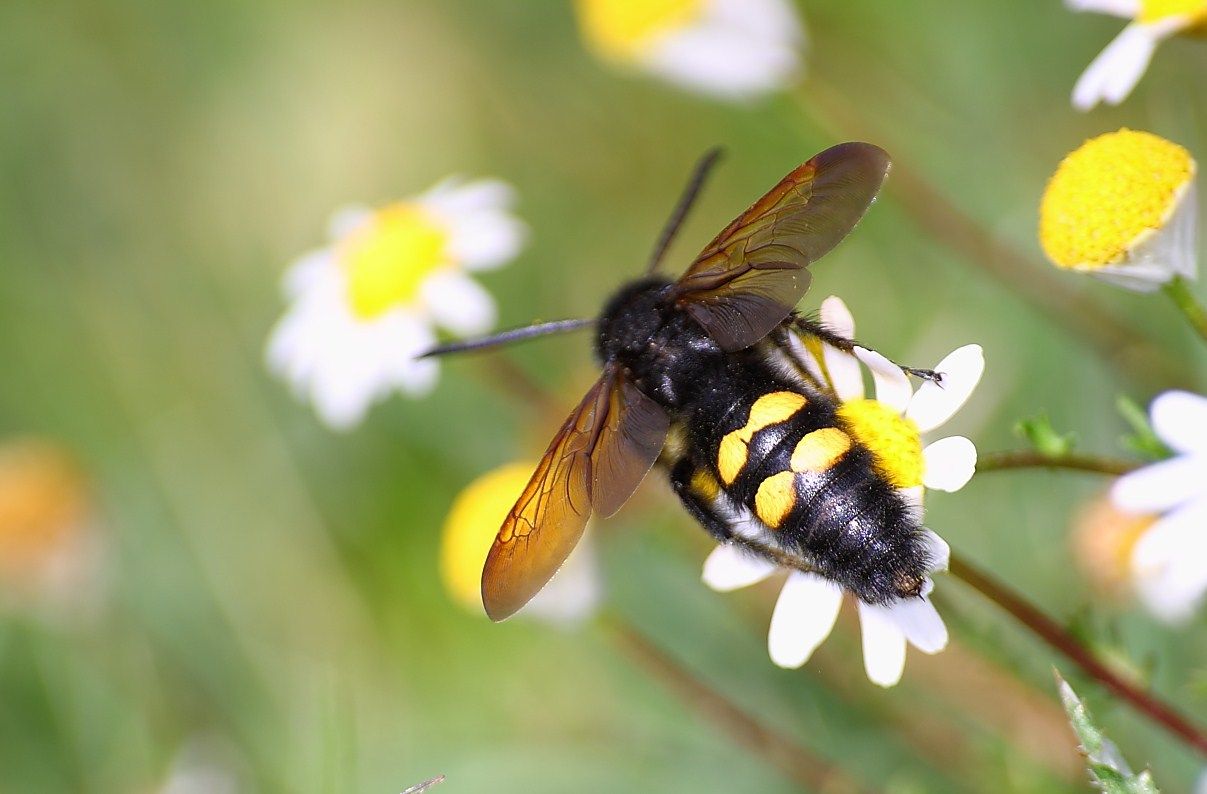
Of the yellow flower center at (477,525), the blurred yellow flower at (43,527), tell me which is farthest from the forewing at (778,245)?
the blurred yellow flower at (43,527)

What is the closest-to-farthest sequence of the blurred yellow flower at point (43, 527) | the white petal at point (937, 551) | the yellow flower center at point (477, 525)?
the white petal at point (937, 551), the yellow flower center at point (477, 525), the blurred yellow flower at point (43, 527)

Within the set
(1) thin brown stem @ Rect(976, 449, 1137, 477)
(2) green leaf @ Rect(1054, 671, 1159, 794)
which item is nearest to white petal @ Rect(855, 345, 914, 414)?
(1) thin brown stem @ Rect(976, 449, 1137, 477)

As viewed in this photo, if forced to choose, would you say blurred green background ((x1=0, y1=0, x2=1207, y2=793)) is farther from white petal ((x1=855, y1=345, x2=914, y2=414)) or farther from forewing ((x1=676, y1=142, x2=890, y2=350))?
forewing ((x1=676, y1=142, x2=890, y2=350))

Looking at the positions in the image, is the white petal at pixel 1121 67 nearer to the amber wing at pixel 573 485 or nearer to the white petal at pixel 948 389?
the white petal at pixel 948 389

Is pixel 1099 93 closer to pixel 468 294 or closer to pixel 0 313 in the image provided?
pixel 468 294

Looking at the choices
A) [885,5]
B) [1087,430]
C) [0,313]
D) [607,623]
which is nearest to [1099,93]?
[1087,430]

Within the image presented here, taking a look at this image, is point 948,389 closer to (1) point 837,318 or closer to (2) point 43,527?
(1) point 837,318
